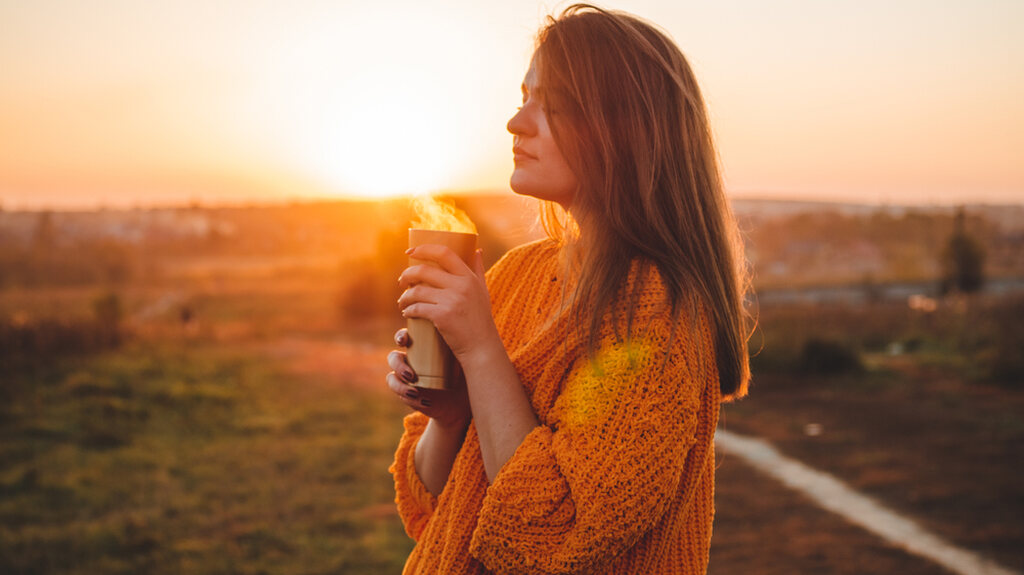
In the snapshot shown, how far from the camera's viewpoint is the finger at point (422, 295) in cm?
142

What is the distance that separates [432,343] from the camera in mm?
1476

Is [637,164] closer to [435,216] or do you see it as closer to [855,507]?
[435,216]

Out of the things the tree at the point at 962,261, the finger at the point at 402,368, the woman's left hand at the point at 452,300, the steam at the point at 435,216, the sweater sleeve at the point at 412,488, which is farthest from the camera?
the tree at the point at 962,261

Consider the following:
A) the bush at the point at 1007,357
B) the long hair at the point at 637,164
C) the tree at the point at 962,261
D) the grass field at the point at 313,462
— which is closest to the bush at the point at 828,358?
the grass field at the point at 313,462

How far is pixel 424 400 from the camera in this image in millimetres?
1587

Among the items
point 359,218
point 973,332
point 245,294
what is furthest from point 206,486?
point 359,218

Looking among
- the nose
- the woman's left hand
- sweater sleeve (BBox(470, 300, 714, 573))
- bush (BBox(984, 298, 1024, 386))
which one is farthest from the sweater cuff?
bush (BBox(984, 298, 1024, 386))

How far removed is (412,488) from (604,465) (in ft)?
2.45

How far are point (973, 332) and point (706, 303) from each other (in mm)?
16130

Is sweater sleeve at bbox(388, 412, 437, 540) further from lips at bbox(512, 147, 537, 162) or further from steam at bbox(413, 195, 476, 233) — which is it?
lips at bbox(512, 147, 537, 162)

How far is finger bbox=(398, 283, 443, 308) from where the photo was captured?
56.1 inches

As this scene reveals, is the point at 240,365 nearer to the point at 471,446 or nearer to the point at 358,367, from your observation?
the point at 358,367

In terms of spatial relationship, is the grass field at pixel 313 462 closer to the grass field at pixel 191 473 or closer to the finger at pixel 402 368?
the grass field at pixel 191 473

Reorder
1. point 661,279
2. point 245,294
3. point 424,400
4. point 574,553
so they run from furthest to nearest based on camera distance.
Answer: point 245,294, point 424,400, point 661,279, point 574,553
